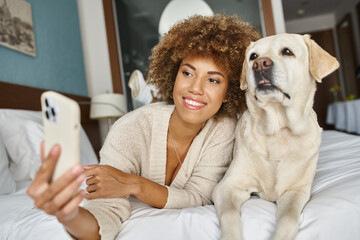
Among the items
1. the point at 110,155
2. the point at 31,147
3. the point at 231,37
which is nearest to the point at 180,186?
the point at 110,155

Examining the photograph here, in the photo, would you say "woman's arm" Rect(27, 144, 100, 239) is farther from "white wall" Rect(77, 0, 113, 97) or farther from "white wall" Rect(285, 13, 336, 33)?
"white wall" Rect(285, 13, 336, 33)

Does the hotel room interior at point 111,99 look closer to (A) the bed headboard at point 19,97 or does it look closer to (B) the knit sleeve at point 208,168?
(A) the bed headboard at point 19,97

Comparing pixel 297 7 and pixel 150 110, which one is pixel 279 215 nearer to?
pixel 150 110

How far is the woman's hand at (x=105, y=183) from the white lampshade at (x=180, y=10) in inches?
143

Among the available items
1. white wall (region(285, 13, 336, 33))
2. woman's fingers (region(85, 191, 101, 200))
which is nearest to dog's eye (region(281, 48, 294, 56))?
woman's fingers (region(85, 191, 101, 200))

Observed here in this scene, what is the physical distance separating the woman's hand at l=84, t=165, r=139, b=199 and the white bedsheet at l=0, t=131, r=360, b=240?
0.12 metres

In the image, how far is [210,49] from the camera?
1.47 m

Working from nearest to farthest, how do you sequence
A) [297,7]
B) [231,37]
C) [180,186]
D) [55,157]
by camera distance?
1. [55,157]
2. [180,186]
3. [231,37]
4. [297,7]

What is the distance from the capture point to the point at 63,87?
3.54m

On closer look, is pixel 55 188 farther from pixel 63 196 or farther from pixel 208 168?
pixel 208 168

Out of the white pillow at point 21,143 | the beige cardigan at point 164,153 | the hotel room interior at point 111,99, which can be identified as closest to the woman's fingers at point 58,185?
the hotel room interior at point 111,99

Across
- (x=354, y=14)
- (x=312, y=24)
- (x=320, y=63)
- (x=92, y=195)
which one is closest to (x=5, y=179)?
(x=92, y=195)

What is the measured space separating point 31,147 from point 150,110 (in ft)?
3.57

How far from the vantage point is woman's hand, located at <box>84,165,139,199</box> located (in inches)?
40.3
